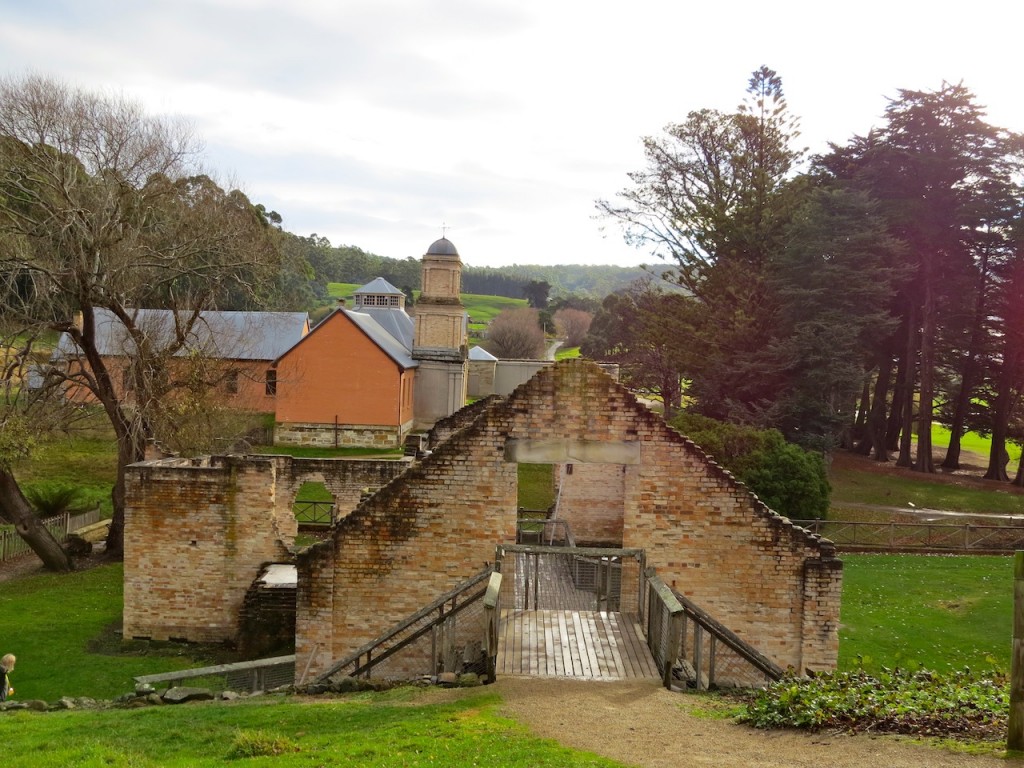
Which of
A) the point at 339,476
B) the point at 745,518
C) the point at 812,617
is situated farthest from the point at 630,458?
the point at 339,476

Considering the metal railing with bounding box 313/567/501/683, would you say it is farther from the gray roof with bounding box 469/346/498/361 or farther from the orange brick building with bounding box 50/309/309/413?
the gray roof with bounding box 469/346/498/361

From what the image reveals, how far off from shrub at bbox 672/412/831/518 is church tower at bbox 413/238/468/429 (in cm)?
2178

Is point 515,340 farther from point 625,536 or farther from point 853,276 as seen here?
point 625,536

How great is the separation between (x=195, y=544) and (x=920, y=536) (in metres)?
23.0

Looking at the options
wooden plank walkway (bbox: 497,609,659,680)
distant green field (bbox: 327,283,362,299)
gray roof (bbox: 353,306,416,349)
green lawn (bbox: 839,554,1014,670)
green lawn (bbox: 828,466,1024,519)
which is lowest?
green lawn (bbox: 839,554,1014,670)

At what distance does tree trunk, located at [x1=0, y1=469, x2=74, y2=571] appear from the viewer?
2086 centimetres

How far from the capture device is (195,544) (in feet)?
50.8

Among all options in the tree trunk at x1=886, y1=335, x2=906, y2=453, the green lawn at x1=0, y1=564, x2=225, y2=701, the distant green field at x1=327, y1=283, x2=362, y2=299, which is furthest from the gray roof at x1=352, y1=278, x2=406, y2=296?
the distant green field at x1=327, y1=283, x2=362, y2=299

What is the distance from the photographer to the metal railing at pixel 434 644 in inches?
408

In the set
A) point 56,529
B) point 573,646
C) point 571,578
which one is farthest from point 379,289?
point 573,646

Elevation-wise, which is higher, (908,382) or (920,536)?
(908,382)

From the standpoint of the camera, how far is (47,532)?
21438mm

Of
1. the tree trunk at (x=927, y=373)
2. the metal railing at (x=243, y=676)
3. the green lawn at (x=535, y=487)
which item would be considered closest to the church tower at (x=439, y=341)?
the green lawn at (x=535, y=487)

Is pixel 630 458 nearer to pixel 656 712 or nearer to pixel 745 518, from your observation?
pixel 745 518
